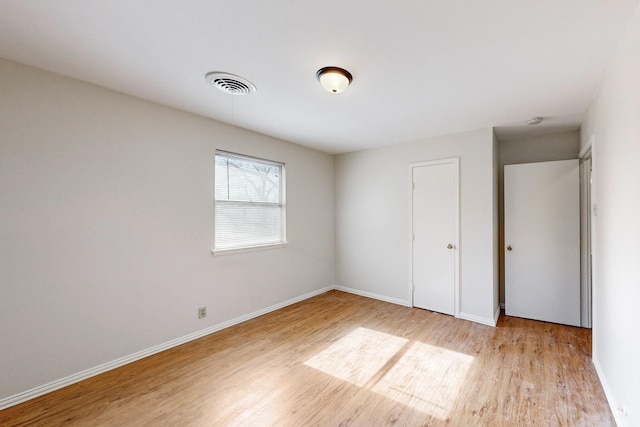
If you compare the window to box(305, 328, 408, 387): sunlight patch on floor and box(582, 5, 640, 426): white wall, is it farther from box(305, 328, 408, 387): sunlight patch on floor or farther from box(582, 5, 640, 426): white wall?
box(582, 5, 640, 426): white wall

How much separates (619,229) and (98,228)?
13.0 ft

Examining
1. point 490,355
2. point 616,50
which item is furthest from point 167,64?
point 490,355

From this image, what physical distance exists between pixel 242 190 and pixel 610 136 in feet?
11.7

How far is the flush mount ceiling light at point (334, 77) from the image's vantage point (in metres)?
2.05

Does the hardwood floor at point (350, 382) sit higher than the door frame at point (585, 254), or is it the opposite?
the door frame at point (585, 254)

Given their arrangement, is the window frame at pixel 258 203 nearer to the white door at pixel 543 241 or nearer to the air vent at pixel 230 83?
the air vent at pixel 230 83

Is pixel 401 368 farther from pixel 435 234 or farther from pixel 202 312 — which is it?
pixel 202 312

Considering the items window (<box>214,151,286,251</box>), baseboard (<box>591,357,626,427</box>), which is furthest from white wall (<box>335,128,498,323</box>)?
window (<box>214,151,286,251</box>)

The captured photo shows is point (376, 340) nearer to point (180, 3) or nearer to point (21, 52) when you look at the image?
point (180, 3)

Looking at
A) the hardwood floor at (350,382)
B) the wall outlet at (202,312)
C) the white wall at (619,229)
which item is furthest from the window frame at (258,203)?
the white wall at (619,229)

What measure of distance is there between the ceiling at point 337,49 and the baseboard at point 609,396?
2.39 m

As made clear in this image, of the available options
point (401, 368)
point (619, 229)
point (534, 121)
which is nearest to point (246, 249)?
point (401, 368)

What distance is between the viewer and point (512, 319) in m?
3.64

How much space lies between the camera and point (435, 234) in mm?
3930
